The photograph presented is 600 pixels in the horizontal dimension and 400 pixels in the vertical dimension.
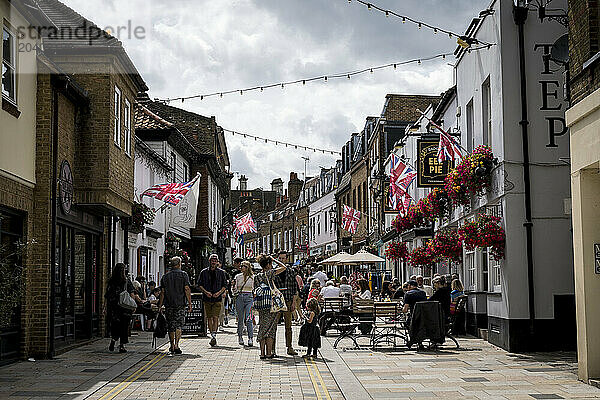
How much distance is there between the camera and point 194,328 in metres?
19.9

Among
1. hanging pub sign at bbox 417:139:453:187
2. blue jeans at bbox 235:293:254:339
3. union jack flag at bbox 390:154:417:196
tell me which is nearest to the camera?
blue jeans at bbox 235:293:254:339

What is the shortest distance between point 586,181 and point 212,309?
980 cm

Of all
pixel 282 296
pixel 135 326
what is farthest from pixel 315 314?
pixel 135 326

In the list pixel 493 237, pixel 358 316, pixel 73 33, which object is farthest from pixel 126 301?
pixel 493 237

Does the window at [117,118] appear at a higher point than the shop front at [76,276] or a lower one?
higher

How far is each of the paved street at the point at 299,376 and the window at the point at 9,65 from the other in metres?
4.34

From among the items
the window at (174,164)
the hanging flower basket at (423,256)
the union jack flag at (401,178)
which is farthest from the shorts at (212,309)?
the window at (174,164)

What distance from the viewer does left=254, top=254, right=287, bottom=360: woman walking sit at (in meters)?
14.6

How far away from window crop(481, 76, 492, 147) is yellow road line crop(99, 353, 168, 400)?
26.4 ft

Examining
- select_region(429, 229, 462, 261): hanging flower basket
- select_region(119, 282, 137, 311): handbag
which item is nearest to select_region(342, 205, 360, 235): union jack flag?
select_region(429, 229, 462, 261): hanging flower basket

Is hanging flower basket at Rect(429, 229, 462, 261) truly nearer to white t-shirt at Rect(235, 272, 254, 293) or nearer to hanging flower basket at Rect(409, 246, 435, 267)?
hanging flower basket at Rect(409, 246, 435, 267)

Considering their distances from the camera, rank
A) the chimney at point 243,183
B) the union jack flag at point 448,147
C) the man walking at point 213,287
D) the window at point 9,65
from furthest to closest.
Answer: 1. the chimney at point 243,183
2. the man walking at point 213,287
3. the union jack flag at point 448,147
4. the window at point 9,65

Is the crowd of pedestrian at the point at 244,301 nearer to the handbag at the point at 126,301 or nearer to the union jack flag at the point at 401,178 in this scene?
the handbag at the point at 126,301

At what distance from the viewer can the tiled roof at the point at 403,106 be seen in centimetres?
4338
